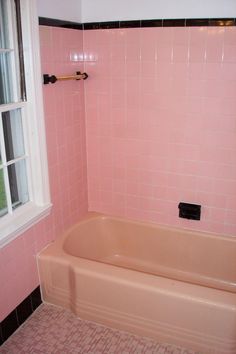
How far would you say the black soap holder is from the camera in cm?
253

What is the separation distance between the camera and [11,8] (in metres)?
1.90

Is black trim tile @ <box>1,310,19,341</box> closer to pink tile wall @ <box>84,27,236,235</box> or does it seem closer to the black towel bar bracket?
pink tile wall @ <box>84,27,236,235</box>

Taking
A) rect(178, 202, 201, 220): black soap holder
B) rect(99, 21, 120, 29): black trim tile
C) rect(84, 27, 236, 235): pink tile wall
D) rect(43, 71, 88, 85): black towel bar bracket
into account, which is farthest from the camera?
rect(178, 202, 201, 220): black soap holder

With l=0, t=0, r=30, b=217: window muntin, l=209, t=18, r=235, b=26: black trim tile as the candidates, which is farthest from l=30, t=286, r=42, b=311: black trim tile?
l=209, t=18, r=235, b=26: black trim tile

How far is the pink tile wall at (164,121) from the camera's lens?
2.25 metres

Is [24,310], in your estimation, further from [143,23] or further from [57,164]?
[143,23]

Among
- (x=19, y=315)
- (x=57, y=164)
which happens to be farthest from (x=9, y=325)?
(x=57, y=164)

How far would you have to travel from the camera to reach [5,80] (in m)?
1.97

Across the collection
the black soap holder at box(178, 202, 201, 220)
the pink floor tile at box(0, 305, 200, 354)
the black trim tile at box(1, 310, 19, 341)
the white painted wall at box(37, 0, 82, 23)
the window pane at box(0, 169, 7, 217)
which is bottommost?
the pink floor tile at box(0, 305, 200, 354)

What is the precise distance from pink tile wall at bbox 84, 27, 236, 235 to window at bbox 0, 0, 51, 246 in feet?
2.01

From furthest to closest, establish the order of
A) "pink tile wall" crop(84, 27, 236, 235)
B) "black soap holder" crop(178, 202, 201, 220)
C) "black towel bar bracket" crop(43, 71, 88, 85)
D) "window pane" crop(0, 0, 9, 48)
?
"black soap holder" crop(178, 202, 201, 220), "pink tile wall" crop(84, 27, 236, 235), "black towel bar bracket" crop(43, 71, 88, 85), "window pane" crop(0, 0, 9, 48)

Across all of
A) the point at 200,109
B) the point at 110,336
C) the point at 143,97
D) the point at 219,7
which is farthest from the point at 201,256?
the point at 219,7

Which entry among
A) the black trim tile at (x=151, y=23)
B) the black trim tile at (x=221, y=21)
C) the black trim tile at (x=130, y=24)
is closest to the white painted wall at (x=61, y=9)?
the black trim tile at (x=130, y=24)

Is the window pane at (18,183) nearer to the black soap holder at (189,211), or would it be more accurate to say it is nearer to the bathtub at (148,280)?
the bathtub at (148,280)
